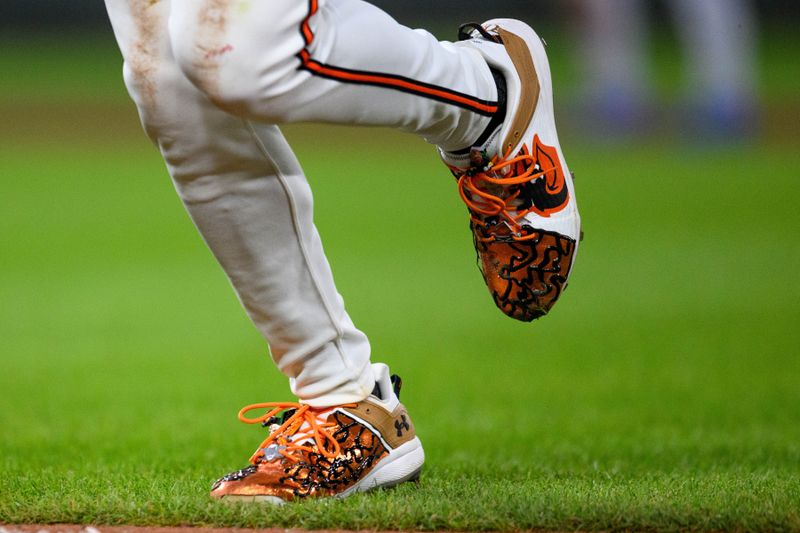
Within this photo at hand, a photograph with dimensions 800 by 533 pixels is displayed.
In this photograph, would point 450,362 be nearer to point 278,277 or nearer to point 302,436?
point 302,436

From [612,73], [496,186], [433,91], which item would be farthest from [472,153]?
[612,73]

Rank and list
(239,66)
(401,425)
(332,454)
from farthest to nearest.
Answer: (401,425) → (332,454) → (239,66)

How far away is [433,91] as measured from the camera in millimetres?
1743

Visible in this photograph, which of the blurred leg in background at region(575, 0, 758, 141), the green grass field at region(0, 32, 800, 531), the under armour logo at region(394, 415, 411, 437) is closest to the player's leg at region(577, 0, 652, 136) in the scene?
the blurred leg in background at region(575, 0, 758, 141)

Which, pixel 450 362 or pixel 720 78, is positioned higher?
pixel 720 78

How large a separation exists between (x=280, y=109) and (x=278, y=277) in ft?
1.22

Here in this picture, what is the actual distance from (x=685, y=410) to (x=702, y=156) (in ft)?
29.6

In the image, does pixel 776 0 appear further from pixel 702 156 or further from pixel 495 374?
pixel 495 374

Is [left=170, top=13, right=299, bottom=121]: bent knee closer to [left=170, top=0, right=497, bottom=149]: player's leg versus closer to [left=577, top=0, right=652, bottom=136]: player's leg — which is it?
[left=170, top=0, right=497, bottom=149]: player's leg

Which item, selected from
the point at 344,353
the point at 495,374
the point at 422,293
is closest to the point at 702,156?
the point at 422,293

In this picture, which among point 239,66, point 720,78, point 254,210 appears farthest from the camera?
point 720,78

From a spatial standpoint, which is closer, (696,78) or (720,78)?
(720,78)

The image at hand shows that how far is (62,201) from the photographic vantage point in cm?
929

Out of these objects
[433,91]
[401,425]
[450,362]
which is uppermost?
[433,91]
